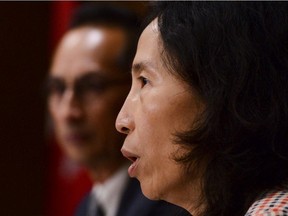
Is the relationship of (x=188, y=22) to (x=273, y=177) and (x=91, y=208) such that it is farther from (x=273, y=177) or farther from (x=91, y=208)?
(x=91, y=208)

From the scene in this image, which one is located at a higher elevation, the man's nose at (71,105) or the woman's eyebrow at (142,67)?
the woman's eyebrow at (142,67)

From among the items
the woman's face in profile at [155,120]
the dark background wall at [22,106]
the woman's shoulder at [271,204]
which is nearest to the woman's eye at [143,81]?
the woman's face in profile at [155,120]

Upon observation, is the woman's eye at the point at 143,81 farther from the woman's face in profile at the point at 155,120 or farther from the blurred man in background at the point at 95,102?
the blurred man in background at the point at 95,102

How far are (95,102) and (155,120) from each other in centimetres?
102

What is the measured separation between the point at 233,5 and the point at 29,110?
2206 mm

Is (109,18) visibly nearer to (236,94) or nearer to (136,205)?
(136,205)

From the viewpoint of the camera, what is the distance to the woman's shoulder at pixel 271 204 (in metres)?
0.97

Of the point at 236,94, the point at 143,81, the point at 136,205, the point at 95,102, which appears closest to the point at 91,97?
the point at 95,102

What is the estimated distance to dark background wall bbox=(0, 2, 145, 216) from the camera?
3.12 metres

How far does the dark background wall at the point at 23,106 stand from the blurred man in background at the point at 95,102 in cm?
97

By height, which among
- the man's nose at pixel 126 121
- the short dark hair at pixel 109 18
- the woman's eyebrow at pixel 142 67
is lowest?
the man's nose at pixel 126 121

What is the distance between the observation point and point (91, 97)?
211 centimetres

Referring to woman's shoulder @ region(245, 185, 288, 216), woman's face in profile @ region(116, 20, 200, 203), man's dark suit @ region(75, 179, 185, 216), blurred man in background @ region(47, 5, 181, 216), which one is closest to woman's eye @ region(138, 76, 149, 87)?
woman's face in profile @ region(116, 20, 200, 203)

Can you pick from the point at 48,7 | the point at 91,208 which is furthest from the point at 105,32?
the point at 48,7
